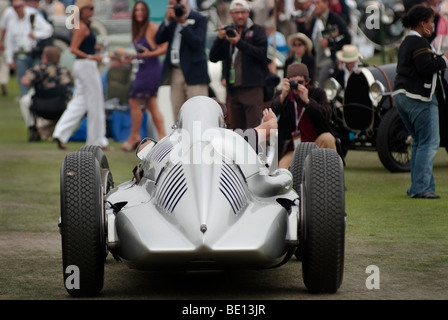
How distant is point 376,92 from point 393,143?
0.74m

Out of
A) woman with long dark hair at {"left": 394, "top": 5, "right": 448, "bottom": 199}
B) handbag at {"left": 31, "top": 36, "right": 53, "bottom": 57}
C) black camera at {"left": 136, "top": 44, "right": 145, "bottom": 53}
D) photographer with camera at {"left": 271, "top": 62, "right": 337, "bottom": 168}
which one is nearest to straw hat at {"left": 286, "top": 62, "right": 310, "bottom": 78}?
photographer with camera at {"left": 271, "top": 62, "right": 337, "bottom": 168}

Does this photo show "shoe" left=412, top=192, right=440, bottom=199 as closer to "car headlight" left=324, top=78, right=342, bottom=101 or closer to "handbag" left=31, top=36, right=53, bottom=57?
"car headlight" left=324, top=78, right=342, bottom=101

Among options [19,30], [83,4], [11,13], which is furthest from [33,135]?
[11,13]

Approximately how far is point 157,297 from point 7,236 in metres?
3.05

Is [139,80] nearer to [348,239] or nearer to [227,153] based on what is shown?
[348,239]

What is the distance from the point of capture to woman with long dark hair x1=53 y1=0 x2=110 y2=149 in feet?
54.1

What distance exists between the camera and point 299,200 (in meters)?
6.93

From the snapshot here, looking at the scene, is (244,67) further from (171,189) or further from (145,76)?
(171,189)

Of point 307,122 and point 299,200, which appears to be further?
point 307,122

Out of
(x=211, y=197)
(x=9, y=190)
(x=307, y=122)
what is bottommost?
(x=9, y=190)

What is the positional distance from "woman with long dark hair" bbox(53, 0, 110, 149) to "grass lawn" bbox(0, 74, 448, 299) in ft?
1.65

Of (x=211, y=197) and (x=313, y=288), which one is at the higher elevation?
(x=211, y=197)

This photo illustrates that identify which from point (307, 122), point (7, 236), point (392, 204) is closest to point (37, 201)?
point (7, 236)
